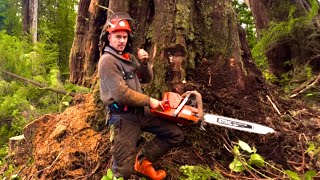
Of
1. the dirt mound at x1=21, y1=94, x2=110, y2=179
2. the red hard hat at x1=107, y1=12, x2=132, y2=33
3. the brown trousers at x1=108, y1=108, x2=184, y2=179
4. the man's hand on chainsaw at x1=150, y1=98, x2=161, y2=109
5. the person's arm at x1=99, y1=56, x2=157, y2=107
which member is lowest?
the dirt mound at x1=21, y1=94, x2=110, y2=179

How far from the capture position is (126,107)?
10.8 ft

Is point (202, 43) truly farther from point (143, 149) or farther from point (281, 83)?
point (281, 83)

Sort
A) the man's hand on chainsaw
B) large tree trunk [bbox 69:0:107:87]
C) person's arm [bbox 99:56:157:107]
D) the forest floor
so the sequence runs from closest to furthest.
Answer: person's arm [bbox 99:56:157:107] < the man's hand on chainsaw < the forest floor < large tree trunk [bbox 69:0:107:87]

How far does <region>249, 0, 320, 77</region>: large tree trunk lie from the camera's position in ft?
23.8

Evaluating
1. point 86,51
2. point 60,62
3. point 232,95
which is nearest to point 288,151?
point 232,95

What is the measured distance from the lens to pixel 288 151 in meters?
3.88

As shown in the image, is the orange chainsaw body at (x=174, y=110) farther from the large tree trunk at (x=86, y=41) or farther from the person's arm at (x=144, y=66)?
the large tree trunk at (x=86, y=41)

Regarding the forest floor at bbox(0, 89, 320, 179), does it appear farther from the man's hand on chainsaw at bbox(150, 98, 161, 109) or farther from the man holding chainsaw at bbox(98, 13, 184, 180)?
the man's hand on chainsaw at bbox(150, 98, 161, 109)

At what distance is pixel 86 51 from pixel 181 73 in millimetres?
1917

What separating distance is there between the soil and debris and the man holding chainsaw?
0.34 meters

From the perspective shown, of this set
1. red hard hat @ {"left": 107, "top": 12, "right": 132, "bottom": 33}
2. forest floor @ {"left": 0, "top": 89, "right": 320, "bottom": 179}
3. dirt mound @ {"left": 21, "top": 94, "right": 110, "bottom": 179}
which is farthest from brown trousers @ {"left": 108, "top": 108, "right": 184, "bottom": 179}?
red hard hat @ {"left": 107, "top": 12, "right": 132, "bottom": 33}

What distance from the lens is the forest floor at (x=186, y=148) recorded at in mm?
3715

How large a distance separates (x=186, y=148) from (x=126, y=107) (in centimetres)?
93

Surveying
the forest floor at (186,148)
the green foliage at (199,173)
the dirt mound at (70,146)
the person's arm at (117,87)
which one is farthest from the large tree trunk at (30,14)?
the green foliage at (199,173)
